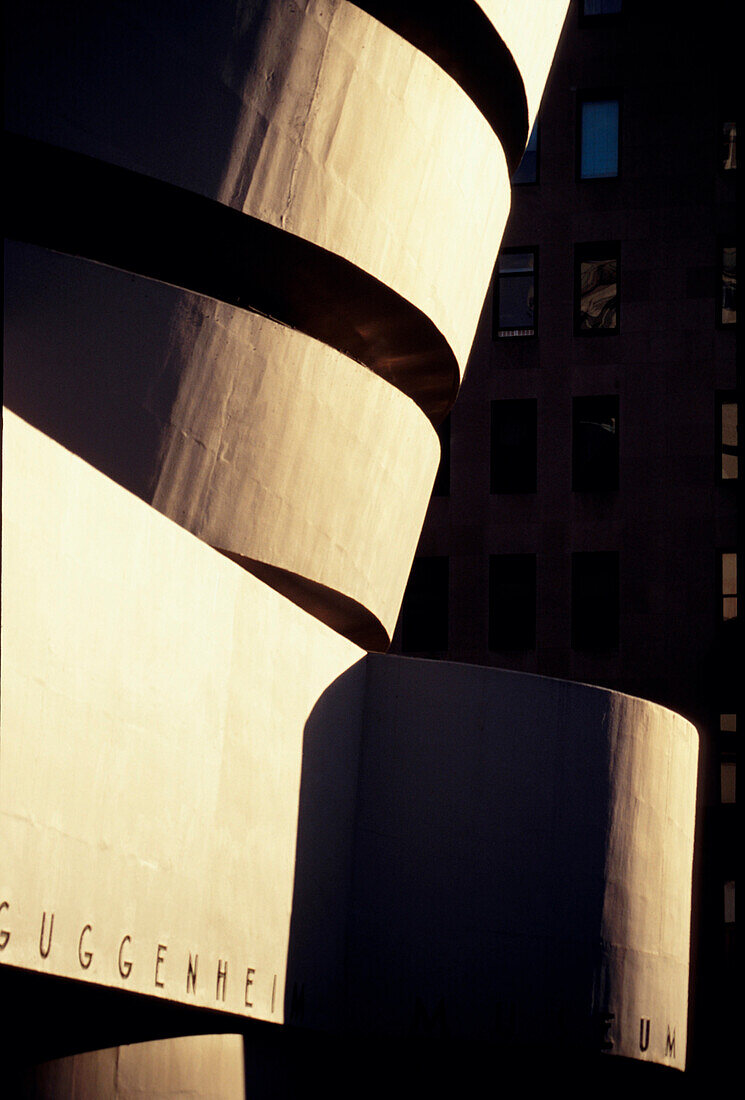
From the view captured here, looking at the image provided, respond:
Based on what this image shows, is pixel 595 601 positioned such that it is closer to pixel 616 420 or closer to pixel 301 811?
pixel 616 420

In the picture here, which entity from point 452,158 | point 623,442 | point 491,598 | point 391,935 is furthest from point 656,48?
point 391,935

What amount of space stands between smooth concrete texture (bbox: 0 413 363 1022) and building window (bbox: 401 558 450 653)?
1758cm

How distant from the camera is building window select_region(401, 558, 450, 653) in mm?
28281

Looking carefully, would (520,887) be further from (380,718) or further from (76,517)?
(76,517)

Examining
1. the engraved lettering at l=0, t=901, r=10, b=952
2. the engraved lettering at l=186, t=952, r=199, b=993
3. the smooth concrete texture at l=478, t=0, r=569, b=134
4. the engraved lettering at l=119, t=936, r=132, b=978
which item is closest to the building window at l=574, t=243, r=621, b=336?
the smooth concrete texture at l=478, t=0, r=569, b=134

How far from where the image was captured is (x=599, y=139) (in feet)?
98.0

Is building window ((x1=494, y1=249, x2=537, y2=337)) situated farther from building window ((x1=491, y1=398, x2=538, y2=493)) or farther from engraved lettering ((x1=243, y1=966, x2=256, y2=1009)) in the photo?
engraved lettering ((x1=243, y1=966, x2=256, y2=1009))

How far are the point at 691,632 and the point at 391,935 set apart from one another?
17.0m

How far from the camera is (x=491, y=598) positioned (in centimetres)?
2809

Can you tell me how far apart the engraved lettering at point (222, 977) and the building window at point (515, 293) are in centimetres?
2157

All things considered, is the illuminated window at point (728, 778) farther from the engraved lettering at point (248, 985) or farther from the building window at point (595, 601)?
the engraved lettering at point (248, 985)

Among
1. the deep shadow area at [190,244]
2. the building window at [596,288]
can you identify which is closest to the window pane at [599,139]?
the building window at [596,288]

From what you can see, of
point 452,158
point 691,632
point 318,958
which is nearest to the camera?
point 318,958

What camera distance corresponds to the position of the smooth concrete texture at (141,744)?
24.2 feet
